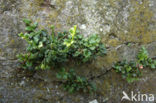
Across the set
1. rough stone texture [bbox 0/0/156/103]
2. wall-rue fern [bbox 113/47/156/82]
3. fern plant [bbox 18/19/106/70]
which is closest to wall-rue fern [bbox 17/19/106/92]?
fern plant [bbox 18/19/106/70]

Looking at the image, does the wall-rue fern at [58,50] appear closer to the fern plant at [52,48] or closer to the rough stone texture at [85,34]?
the fern plant at [52,48]

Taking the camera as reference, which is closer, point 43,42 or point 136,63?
point 43,42

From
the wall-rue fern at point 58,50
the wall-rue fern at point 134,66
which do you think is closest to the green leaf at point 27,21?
the wall-rue fern at point 58,50

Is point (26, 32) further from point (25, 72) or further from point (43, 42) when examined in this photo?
point (25, 72)

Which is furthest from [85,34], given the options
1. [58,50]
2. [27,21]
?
Result: [27,21]

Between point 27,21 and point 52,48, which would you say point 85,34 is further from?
point 27,21

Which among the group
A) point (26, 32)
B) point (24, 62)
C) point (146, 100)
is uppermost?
point (26, 32)

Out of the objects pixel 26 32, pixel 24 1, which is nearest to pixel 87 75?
pixel 26 32

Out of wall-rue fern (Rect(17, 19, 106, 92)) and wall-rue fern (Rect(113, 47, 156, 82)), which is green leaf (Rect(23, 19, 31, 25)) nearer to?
wall-rue fern (Rect(17, 19, 106, 92))
